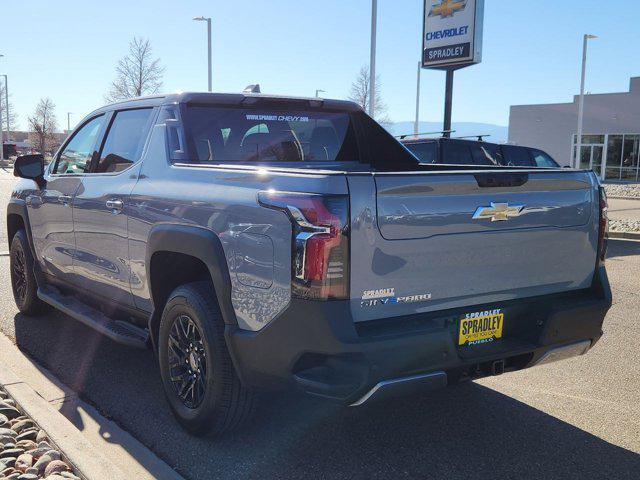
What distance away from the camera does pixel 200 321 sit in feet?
11.2

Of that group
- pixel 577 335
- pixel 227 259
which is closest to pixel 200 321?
pixel 227 259

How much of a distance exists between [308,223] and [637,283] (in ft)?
22.1

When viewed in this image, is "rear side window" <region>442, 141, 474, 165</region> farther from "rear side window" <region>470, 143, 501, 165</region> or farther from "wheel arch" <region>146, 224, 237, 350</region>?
"wheel arch" <region>146, 224, 237, 350</region>

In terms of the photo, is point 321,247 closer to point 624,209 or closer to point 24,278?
point 24,278

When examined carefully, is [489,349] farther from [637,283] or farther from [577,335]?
[637,283]

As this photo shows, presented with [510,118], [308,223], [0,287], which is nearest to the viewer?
[308,223]

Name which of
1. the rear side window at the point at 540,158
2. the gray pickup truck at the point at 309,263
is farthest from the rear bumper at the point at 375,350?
the rear side window at the point at 540,158

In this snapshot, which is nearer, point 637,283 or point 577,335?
point 577,335

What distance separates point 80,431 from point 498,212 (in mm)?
2610

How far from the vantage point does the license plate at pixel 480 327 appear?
3217 mm

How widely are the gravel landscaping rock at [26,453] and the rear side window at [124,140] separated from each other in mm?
1737

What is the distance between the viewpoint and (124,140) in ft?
15.5

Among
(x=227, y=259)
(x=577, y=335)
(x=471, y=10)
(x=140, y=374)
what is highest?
(x=471, y=10)

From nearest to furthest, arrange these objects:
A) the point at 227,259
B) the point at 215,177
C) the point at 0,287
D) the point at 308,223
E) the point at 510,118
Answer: the point at 308,223, the point at 227,259, the point at 215,177, the point at 0,287, the point at 510,118
